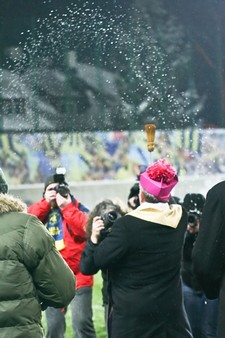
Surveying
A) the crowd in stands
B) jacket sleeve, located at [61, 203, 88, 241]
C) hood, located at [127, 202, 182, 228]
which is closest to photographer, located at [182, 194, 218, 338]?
jacket sleeve, located at [61, 203, 88, 241]

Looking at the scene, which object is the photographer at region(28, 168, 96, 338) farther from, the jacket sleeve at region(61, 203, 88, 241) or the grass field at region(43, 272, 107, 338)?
the grass field at region(43, 272, 107, 338)

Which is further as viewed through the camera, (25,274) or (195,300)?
(195,300)

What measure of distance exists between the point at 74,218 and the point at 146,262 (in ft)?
4.76

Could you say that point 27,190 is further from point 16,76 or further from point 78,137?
point 16,76

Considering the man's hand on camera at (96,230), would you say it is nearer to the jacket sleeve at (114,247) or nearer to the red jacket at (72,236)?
the jacket sleeve at (114,247)

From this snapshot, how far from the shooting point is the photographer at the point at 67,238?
5.23 meters

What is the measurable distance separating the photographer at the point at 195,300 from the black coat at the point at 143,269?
4.06 ft

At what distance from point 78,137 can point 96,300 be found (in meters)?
4.48

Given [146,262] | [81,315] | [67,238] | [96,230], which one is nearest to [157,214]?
[146,262]

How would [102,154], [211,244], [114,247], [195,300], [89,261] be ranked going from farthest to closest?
[102,154], [195,300], [89,261], [114,247], [211,244]

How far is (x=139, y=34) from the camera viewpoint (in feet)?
31.2

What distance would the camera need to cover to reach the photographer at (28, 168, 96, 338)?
5.23 metres

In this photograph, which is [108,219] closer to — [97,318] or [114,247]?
[114,247]

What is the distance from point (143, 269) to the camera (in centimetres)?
383
